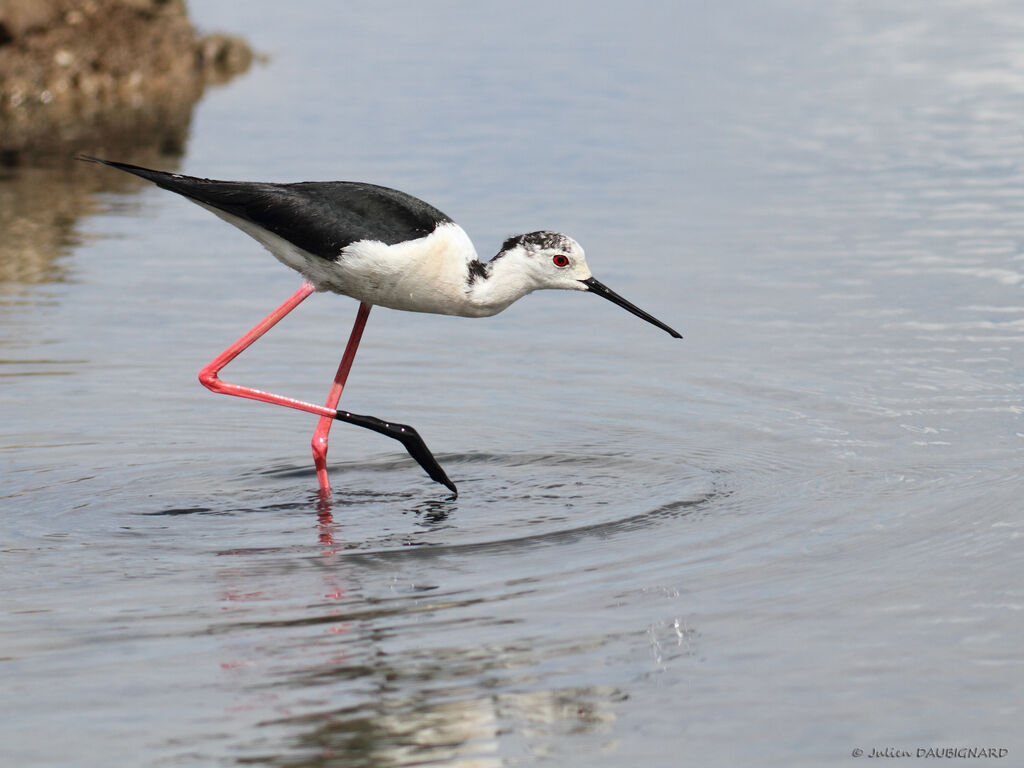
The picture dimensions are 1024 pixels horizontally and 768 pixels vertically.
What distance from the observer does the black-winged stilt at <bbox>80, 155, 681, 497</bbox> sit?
7.91 m

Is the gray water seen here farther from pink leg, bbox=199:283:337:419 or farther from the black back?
the black back

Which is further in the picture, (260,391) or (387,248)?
(260,391)

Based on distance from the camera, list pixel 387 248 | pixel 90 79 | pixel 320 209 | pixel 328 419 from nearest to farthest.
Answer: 1. pixel 387 248
2. pixel 320 209
3. pixel 328 419
4. pixel 90 79

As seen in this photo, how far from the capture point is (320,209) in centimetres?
802

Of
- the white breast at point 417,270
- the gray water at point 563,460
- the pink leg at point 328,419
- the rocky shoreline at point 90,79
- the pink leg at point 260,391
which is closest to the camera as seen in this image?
the gray water at point 563,460

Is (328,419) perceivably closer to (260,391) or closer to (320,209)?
(260,391)

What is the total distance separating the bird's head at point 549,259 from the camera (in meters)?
8.05

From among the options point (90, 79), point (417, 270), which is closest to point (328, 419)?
point (417, 270)

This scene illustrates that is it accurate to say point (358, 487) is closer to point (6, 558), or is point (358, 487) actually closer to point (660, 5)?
point (6, 558)

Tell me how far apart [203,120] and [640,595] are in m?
12.2

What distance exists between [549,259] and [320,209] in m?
1.14

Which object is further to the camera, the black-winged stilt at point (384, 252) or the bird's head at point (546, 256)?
the bird's head at point (546, 256)

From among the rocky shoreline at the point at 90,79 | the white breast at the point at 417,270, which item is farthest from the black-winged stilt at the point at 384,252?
the rocky shoreline at the point at 90,79

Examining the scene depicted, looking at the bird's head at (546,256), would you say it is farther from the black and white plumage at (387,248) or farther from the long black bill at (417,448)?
the long black bill at (417,448)
